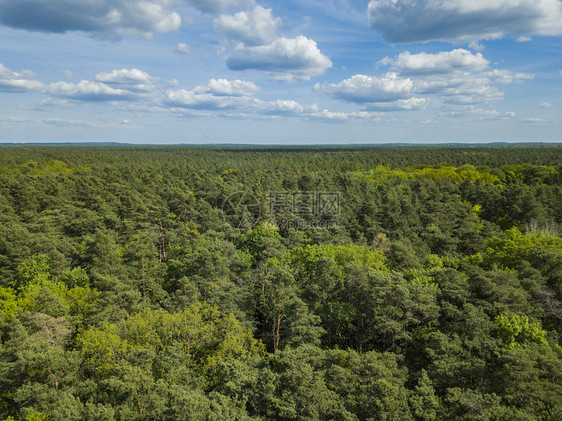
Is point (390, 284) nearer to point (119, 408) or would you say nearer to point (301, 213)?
point (119, 408)

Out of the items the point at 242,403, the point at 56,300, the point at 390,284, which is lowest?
the point at 242,403

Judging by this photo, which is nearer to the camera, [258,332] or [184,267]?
[258,332]

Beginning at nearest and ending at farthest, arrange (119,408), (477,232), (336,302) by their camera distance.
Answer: (119,408) < (336,302) < (477,232)

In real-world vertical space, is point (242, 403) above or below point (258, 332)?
above

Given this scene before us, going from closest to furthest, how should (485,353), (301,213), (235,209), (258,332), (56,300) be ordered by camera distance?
(485,353) → (56,300) → (258,332) → (301,213) → (235,209)

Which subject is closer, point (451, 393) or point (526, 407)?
point (526, 407)

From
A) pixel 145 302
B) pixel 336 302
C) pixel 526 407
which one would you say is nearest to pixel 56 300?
pixel 145 302

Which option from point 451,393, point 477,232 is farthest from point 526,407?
point 477,232

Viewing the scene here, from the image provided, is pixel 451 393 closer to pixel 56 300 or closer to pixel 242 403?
pixel 242 403

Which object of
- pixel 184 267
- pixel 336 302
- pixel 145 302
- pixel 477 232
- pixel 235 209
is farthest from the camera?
pixel 235 209
